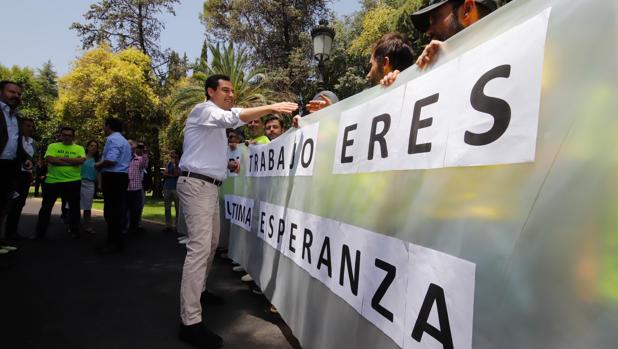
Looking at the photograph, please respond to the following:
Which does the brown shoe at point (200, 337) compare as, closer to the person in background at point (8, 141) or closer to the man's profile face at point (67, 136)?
the person in background at point (8, 141)

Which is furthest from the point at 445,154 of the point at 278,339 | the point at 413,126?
the point at 278,339

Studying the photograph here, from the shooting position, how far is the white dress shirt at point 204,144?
273cm

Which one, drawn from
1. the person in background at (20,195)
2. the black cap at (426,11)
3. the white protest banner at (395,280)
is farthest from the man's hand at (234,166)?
the person in background at (20,195)

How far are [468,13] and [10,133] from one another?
500 cm

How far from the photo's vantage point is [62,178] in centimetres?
621

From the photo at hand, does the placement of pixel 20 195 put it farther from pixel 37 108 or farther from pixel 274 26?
pixel 37 108

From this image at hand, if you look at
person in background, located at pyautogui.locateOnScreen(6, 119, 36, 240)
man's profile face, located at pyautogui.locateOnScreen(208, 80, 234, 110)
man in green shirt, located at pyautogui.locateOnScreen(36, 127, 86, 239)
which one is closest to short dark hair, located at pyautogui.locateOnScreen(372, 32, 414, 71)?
man's profile face, located at pyautogui.locateOnScreen(208, 80, 234, 110)

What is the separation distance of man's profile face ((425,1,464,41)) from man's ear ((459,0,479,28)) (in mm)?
24

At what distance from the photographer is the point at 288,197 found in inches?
111

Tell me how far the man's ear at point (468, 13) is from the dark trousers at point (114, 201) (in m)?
5.04

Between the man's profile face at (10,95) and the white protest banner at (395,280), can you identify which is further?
the man's profile face at (10,95)

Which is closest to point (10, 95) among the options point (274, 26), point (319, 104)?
point (319, 104)

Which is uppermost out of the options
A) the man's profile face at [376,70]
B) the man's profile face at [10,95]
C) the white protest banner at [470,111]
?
the man's profile face at [376,70]

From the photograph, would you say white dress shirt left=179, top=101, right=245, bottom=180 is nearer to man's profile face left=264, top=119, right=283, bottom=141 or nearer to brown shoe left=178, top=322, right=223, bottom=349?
brown shoe left=178, top=322, right=223, bottom=349
